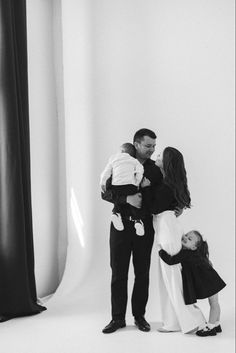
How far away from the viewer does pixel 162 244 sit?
2.91 meters

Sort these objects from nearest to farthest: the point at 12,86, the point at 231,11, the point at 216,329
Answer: the point at 216,329 → the point at 12,86 → the point at 231,11

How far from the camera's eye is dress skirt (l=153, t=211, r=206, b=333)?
2.87 m

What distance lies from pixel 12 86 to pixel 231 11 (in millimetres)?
1717

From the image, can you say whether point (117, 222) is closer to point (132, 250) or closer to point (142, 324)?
point (132, 250)

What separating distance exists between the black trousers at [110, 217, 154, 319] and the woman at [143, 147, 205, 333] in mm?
84

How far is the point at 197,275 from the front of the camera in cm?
292

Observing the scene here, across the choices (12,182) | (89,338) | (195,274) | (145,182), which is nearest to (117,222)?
(145,182)

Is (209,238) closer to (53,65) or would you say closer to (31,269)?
(31,269)

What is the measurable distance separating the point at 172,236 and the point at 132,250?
0.77 ft

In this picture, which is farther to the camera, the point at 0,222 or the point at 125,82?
the point at 125,82

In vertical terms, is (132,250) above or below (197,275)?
above

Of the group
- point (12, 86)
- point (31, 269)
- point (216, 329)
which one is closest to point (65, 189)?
point (31, 269)

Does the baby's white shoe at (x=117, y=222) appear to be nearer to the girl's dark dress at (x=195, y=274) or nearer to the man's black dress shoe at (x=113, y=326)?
the girl's dark dress at (x=195, y=274)

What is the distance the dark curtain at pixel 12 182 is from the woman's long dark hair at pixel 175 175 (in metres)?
0.92
